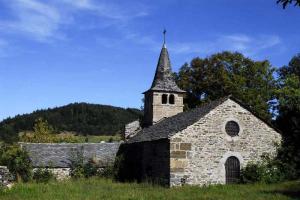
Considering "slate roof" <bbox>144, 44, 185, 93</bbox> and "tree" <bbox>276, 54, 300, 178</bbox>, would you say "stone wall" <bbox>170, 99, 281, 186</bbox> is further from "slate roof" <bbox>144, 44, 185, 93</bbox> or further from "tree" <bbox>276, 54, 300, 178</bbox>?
"slate roof" <bbox>144, 44, 185, 93</bbox>

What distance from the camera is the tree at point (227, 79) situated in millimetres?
46281

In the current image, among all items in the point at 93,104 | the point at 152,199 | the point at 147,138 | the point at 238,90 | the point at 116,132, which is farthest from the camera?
the point at 93,104

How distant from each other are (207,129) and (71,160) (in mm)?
10462

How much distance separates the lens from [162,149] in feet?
89.1

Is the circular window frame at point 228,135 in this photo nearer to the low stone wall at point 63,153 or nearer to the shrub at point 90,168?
the low stone wall at point 63,153

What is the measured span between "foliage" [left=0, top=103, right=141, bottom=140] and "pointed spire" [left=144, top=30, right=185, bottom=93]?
50.0 meters

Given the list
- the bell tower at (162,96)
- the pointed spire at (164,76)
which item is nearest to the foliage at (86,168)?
the bell tower at (162,96)

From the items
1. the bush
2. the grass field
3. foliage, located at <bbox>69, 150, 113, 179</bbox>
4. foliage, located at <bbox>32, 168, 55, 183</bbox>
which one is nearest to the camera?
the grass field

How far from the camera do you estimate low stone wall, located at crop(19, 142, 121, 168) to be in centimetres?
3058

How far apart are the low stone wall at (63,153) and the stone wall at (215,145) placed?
784 cm

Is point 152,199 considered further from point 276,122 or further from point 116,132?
point 116,132

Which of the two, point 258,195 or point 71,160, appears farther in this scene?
point 71,160

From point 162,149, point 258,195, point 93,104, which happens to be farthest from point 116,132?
point 258,195

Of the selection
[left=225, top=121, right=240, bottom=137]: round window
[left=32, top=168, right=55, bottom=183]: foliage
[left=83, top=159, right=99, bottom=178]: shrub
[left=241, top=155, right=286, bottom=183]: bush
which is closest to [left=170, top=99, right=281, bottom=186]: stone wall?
[left=225, top=121, right=240, bottom=137]: round window
